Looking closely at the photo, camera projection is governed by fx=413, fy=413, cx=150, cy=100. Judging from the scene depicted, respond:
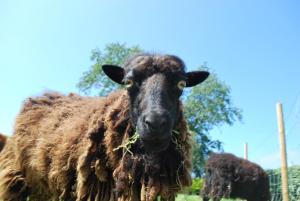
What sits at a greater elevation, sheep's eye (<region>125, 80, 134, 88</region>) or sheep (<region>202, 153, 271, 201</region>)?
sheep (<region>202, 153, 271, 201</region>)

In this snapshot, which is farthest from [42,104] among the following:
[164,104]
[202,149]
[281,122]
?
[202,149]

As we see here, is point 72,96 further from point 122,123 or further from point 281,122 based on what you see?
point 281,122

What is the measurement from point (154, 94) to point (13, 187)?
12.6ft

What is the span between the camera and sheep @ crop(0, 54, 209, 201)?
504 cm

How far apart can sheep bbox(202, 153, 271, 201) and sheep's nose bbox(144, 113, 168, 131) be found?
17.1 meters

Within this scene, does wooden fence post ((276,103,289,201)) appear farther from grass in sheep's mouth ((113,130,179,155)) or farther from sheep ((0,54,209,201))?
grass in sheep's mouth ((113,130,179,155))

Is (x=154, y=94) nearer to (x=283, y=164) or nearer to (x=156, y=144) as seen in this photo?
(x=156, y=144)

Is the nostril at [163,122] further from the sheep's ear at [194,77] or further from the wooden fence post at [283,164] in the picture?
the wooden fence post at [283,164]

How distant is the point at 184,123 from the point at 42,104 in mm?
3317

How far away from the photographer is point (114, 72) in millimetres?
6008

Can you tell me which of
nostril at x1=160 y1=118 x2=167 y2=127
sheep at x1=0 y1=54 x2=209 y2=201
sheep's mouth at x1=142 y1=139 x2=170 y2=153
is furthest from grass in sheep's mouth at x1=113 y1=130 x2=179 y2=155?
nostril at x1=160 y1=118 x2=167 y2=127

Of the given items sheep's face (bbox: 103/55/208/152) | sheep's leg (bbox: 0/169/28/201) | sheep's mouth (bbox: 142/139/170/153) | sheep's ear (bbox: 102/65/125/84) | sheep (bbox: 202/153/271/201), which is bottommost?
sheep's leg (bbox: 0/169/28/201)

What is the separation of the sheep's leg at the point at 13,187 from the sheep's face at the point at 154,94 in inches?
117

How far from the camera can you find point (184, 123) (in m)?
5.77
